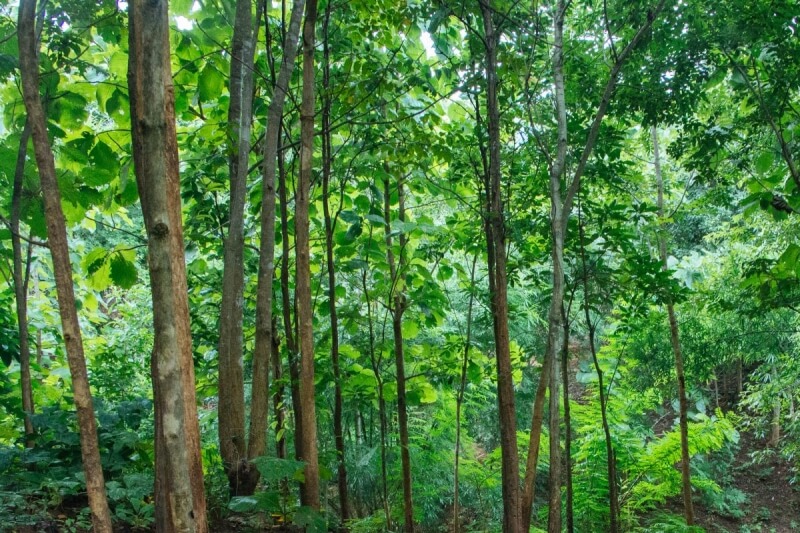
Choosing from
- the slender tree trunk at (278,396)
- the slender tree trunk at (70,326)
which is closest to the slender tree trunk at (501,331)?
the slender tree trunk at (278,396)

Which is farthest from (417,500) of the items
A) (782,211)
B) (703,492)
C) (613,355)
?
(703,492)

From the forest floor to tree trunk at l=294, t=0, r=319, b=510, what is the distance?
7797mm

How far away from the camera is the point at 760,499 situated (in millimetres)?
10672

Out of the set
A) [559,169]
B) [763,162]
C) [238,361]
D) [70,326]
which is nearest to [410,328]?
[559,169]

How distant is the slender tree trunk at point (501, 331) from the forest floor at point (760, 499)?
6845 mm

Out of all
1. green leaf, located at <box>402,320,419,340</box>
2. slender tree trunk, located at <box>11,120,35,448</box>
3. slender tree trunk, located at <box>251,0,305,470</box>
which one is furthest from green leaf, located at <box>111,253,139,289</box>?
green leaf, located at <box>402,320,419,340</box>

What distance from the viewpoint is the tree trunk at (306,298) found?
3.36m

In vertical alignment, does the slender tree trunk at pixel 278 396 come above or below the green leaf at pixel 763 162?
below

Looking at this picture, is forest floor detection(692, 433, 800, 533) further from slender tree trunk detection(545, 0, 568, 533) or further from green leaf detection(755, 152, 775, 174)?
slender tree trunk detection(545, 0, 568, 533)

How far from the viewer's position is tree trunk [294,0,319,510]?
3.36 m

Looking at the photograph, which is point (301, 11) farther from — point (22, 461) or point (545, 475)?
point (545, 475)

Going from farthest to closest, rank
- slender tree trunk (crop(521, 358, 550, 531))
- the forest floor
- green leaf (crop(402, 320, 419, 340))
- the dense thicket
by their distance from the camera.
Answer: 1. the forest floor
2. green leaf (crop(402, 320, 419, 340))
3. slender tree trunk (crop(521, 358, 550, 531))
4. the dense thicket

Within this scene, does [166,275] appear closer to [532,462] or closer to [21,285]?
[21,285]

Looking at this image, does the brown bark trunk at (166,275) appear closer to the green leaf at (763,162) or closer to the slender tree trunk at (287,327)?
the slender tree trunk at (287,327)
